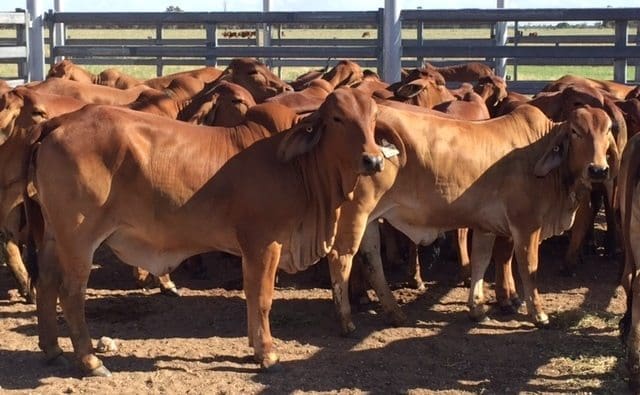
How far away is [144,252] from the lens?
22.4 feet

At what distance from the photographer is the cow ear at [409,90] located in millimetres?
10336

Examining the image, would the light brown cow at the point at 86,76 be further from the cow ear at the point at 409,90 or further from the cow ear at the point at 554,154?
the cow ear at the point at 554,154

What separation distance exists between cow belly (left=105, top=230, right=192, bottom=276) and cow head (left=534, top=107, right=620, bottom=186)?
2.95 m

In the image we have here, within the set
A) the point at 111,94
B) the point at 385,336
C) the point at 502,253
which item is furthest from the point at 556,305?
the point at 111,94

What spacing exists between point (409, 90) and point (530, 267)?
118 inches

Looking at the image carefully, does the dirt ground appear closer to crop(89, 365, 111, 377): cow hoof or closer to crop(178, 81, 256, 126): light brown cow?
crop(89, 365, 111, 377): cow hoof

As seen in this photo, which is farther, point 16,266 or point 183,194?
point 16,266

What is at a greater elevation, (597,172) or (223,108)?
(223,108)

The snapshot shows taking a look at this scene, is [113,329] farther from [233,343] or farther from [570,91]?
[570,91]

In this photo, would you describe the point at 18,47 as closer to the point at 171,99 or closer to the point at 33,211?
the point at 171,99

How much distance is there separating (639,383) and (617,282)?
3.08 m

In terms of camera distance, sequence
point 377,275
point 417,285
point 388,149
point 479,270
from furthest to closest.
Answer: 1. point 417,285
2. point 479,270
3. point 377,275
4. point 388,149

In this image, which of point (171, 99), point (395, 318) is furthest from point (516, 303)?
point (171, 99)

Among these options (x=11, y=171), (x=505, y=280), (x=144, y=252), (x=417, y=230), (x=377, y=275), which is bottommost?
(x=505, y=280)
